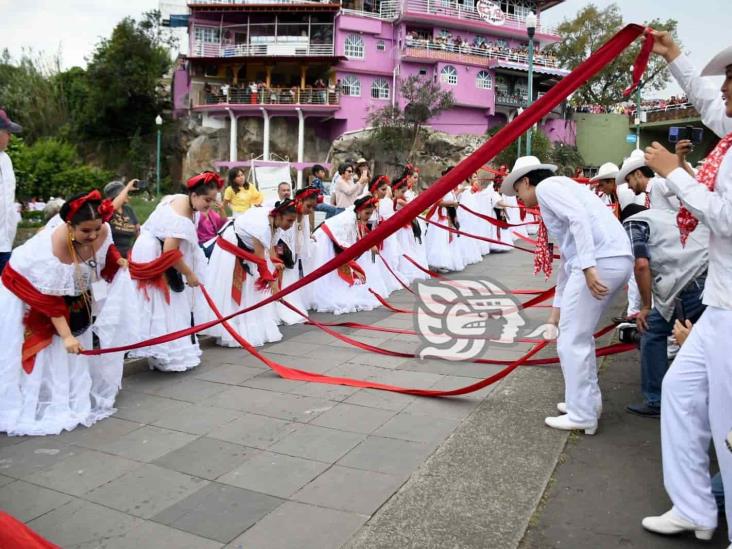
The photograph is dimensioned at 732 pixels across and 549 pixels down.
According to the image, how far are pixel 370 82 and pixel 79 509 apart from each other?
1564 inches

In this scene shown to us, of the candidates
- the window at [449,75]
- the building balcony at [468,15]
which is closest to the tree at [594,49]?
the building balcony at [468,15]

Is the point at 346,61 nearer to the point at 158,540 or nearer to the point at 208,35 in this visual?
the point at 208,35

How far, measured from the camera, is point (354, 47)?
132ft

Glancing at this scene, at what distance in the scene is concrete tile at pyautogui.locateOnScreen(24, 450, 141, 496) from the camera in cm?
346

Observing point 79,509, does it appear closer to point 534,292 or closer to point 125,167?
point 534,292

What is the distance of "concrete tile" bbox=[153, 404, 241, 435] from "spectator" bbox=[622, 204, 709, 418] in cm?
290

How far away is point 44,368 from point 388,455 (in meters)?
2.45

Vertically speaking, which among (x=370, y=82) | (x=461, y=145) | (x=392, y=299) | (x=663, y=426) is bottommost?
(x=392, y=299)

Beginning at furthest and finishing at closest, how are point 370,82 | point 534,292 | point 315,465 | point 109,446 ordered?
point 370,82 < point 534,292 < point 109,446 < point 315,465

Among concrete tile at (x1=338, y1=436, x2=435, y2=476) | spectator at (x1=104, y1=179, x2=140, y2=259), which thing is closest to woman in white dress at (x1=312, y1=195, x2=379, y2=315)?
spectator at (x1=104, y1=179, x2=140, y2=259)

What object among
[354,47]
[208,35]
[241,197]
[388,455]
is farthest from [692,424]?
[208,35]

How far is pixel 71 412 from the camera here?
4.37m

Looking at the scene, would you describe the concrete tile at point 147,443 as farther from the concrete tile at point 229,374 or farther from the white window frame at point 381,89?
the white window frame at point 381,89

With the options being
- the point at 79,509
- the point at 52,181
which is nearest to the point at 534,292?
the point at 79,509
